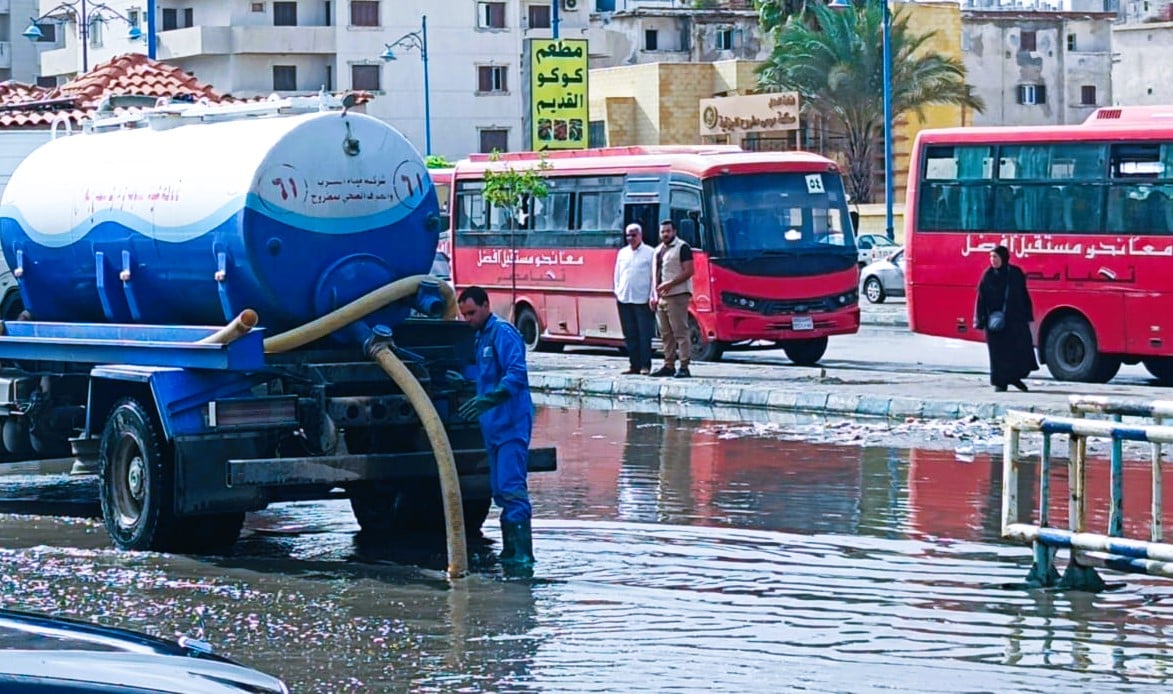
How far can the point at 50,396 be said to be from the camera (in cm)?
1377

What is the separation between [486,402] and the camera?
36.3 feet

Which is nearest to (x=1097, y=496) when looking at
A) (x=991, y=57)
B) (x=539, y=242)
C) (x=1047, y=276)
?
(x=1047, y=276)

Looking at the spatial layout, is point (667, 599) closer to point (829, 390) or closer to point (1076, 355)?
point (829, 390)

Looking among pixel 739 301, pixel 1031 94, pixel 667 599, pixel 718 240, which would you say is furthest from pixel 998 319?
pixel 1031 94

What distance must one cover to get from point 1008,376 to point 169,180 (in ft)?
34.5

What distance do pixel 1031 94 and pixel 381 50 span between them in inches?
975

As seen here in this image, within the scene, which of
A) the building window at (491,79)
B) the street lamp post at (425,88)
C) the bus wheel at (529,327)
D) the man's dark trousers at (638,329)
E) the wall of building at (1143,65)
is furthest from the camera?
the building window at (491,79)

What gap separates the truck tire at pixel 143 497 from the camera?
11805 mm

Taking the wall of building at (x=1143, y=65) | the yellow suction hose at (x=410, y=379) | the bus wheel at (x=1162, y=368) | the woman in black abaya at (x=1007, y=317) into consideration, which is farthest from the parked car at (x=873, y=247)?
the yellow suction hose at (x=410, y=379)

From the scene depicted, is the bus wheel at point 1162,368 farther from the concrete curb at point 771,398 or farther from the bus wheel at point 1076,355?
the concrete curb at point 771,398

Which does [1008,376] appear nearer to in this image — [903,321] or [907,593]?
[907,593]

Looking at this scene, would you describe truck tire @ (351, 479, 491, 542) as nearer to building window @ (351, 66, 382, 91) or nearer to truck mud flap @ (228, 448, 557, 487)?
truck mud flap @ (228, 448, 557, 487)

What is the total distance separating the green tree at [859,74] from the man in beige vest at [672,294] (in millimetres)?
41179

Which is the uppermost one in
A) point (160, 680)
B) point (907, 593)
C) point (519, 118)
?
point (519, 118)
